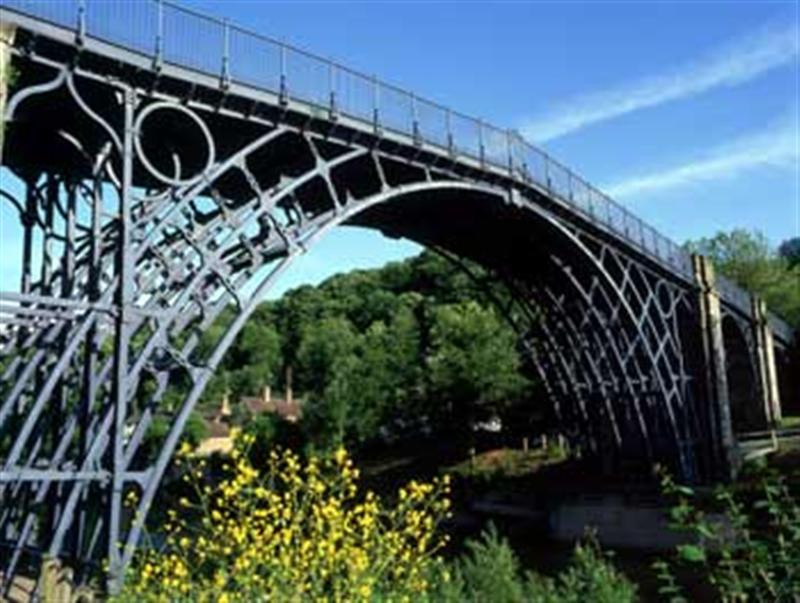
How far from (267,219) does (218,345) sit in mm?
2831

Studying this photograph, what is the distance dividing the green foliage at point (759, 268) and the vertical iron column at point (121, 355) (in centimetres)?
4568

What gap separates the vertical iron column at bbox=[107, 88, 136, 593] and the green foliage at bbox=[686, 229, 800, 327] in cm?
4568

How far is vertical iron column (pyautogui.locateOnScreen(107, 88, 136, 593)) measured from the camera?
12625mm

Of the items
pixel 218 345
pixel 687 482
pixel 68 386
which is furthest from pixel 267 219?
pixel 687 482

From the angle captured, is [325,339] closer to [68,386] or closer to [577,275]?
[577,275]

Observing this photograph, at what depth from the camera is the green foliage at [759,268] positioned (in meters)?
52.3

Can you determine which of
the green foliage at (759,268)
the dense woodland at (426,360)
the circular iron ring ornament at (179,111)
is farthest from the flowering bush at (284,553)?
the green foliage at (759,268)

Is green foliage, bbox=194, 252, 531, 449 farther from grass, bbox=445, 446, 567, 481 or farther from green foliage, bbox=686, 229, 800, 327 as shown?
green foliage, bbox=686, 229, 800, 327

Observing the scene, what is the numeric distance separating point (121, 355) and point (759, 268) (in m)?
48.5

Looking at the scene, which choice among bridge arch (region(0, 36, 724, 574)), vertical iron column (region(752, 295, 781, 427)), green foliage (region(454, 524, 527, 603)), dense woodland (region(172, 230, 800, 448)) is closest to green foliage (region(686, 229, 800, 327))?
dense woodland (region(172, 230, 800, 448))

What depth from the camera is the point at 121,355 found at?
531 inches

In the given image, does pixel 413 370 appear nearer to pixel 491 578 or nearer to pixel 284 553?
pixel 491 578

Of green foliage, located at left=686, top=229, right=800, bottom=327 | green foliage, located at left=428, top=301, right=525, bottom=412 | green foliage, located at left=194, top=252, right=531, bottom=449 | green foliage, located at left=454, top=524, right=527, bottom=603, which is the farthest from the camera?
green foliage, located at left=686, top=229, right=800, bottom=327

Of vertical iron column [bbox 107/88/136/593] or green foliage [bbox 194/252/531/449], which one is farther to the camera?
green foliage [bbox 194/252/531/449]
